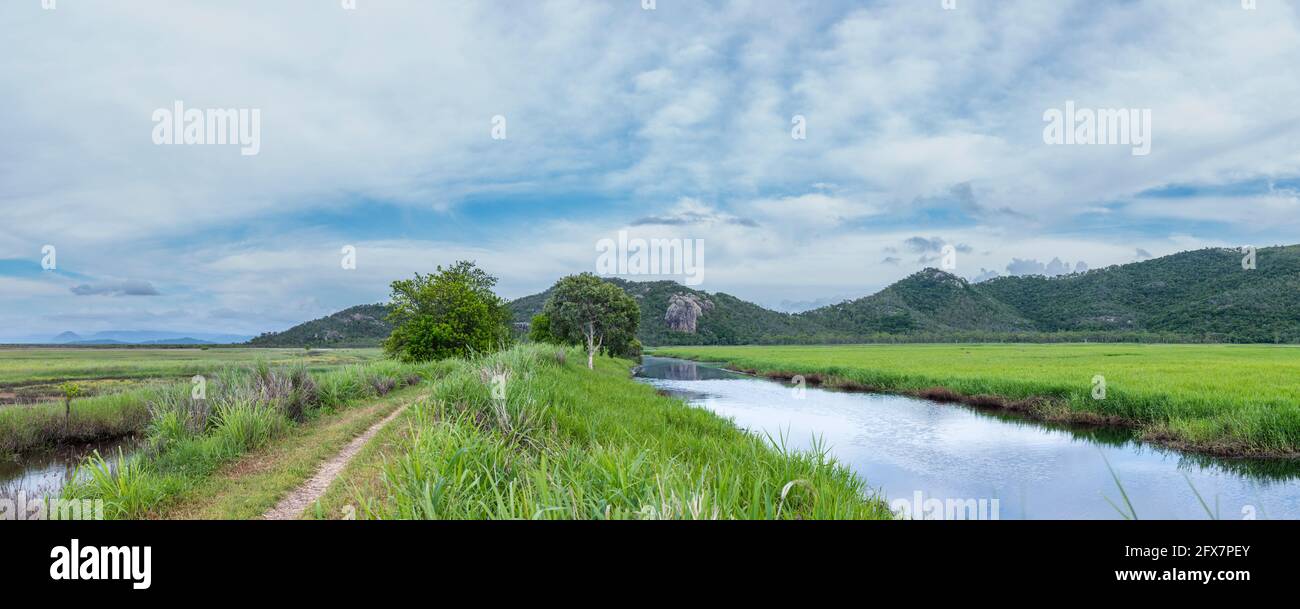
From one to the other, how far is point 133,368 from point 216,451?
34590 millimetres

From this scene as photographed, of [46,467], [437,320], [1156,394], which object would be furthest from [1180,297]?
[46,467]

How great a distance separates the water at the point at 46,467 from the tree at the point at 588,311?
26.8 m

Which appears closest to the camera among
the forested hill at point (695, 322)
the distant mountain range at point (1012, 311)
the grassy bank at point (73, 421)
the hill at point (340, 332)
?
the grassy bank at point (73, 421)

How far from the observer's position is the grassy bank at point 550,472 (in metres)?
4.34

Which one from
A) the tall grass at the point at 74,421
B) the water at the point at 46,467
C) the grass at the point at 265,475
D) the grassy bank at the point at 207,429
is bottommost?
the water at the point at 46,467

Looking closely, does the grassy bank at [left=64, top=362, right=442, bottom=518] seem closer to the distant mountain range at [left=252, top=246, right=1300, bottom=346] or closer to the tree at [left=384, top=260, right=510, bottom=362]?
the tree at [left=384, top=260, right=510, bottom=362]

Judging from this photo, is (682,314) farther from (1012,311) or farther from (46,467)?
(46,467)

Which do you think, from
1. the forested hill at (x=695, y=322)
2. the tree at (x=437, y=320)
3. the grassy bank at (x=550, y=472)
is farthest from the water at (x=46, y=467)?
the forested hill at (x=695, y=322)

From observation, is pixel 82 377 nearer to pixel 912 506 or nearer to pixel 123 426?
pixel 123 426

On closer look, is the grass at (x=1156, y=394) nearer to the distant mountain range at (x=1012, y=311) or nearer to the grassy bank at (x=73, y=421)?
the grassy bank at (x=73, y=421)

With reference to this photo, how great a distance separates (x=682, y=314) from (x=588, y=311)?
66.7m
